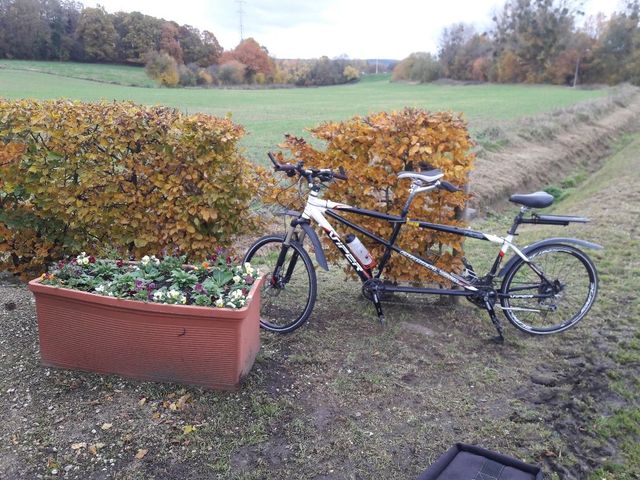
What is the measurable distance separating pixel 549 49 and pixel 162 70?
54330 mm

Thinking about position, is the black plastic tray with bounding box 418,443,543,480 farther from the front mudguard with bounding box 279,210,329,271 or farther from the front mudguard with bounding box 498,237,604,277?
the front mudguard with bounding box 498,237,604,277

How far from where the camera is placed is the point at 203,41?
292ft

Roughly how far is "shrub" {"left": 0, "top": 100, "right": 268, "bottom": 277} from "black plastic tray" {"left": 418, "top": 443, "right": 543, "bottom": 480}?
2.92 m

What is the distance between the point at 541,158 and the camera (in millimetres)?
17000

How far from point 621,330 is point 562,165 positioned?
14.5 m

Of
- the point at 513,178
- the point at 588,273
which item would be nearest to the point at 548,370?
the point at 588,273

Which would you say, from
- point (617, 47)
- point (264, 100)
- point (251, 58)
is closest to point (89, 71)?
point (264, 100)

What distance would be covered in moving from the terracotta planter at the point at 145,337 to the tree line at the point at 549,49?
2947 inches

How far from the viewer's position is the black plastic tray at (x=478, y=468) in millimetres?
2457

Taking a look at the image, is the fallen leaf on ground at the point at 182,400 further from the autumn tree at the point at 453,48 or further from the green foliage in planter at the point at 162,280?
the autumn tree at the point at 453,48

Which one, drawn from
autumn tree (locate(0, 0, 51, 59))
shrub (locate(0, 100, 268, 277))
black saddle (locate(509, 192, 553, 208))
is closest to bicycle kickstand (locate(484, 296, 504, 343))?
black saddle (locate(509, 192, 553, 208))

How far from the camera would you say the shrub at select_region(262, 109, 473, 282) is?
4.63m

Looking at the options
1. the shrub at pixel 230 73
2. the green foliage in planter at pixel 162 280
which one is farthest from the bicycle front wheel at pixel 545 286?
the shrub at pixel 230 73

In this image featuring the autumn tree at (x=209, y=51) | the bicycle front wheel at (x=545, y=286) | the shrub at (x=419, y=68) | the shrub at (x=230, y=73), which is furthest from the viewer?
the shrub at (x=419, y=68)
